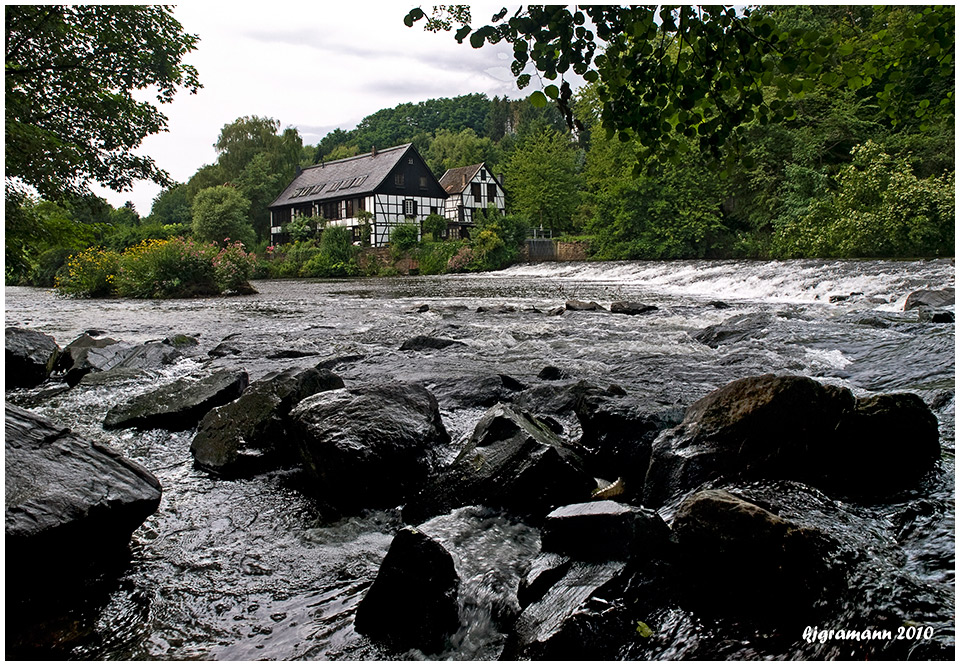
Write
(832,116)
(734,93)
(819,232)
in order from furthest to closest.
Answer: (832,116)
(819,232)
(734,93)

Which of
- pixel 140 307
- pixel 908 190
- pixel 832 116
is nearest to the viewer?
pixel 140 307

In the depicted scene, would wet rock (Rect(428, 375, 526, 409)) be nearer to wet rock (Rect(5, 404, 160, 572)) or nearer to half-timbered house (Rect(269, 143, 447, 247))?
wet rock (Rect(5, 404, 160, 572))

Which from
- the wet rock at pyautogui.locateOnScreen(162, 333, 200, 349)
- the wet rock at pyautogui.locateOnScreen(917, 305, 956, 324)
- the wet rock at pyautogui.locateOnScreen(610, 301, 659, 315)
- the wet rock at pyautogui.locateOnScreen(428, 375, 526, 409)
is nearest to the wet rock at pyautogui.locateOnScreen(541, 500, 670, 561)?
the wet rock at pyautogui.locateOnScreen(428, 375, 526, 409)

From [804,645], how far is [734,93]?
297 cm

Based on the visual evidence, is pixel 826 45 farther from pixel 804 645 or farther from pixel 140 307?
pixel 140 307

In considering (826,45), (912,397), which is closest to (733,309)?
(912,397)

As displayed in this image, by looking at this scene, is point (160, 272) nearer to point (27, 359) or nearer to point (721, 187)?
point (27, 359)

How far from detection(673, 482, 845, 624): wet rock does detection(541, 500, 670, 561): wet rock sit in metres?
0.15

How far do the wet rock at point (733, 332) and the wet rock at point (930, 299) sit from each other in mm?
4693

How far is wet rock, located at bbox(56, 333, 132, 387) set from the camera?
831cm

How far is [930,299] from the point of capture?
551 inches

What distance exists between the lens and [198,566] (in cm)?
341

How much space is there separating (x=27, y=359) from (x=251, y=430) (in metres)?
5.51

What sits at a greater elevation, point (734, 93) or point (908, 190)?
point (908, 190)
